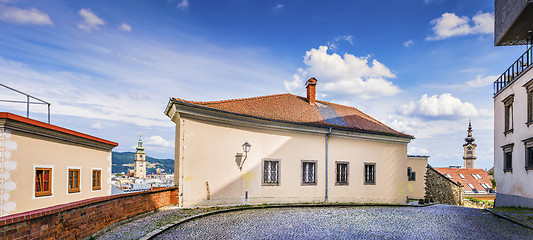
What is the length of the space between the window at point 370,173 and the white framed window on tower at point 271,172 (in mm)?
6017

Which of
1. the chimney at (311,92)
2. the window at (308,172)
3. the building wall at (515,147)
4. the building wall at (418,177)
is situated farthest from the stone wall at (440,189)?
the window at (308,172)

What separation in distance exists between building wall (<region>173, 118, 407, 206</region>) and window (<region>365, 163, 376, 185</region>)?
0.82 ft

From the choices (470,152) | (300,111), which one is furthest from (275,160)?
(470,152)

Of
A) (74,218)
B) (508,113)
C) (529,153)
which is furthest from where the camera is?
(508,113)

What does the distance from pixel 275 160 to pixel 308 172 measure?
6.96 ft

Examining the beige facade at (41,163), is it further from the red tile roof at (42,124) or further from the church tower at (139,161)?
the church tower at (139,161)

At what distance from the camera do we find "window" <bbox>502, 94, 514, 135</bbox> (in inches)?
780

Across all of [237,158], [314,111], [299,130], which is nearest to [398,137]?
[314,111]

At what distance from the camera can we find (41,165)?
35.4ft

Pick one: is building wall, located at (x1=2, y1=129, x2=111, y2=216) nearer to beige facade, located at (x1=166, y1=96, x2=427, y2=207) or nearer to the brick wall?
the brick wall

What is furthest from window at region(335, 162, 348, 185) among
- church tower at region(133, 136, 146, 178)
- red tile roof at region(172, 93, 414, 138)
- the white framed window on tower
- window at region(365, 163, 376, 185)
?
church tower at region(133, 136, 146, 178)

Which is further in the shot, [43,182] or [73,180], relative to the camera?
[73,180]

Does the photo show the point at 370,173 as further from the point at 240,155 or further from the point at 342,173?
the point at 240,155

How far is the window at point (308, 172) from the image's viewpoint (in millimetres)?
18047
